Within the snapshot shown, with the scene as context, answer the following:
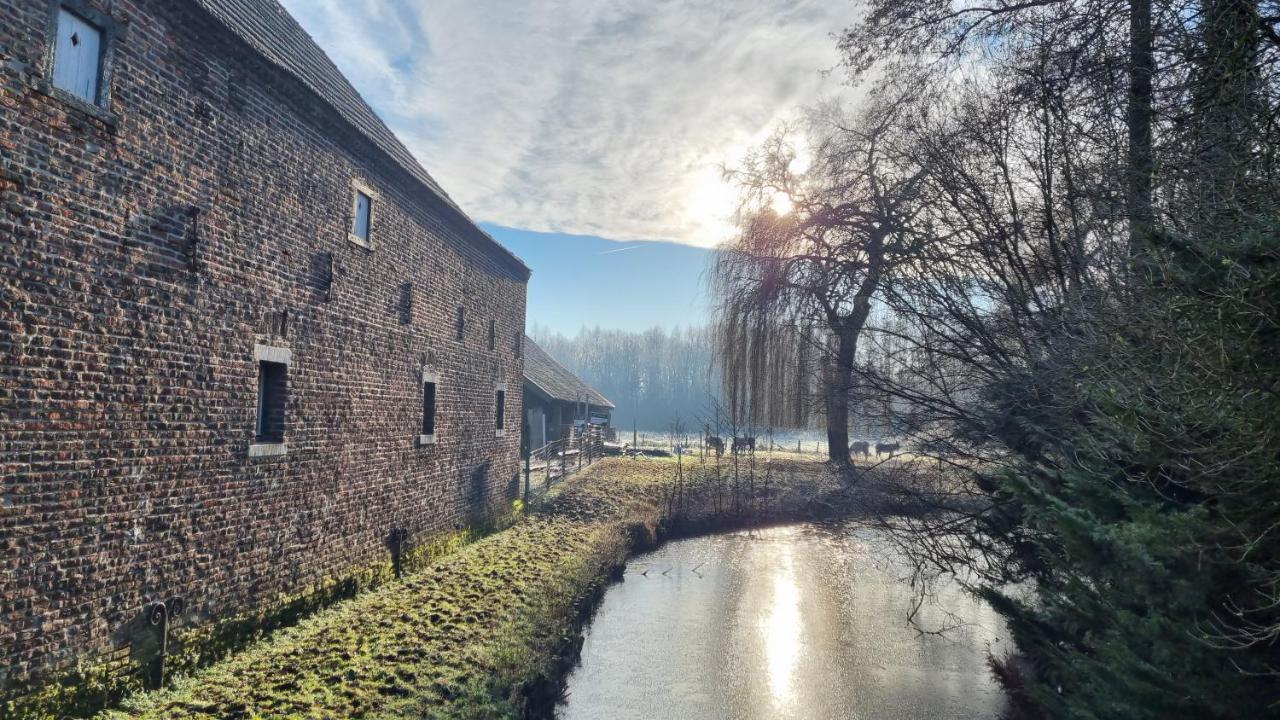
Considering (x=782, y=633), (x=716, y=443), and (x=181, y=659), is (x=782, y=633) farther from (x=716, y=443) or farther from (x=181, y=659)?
(x=716, y=443)

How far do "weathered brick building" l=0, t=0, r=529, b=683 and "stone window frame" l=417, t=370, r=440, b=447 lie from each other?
684 mm

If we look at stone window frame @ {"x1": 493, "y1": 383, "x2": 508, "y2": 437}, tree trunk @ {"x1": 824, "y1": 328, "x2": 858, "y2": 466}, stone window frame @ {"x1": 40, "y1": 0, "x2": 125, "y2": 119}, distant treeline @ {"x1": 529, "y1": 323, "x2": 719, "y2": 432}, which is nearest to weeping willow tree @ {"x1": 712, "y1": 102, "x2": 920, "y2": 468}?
tree trunk @ {"x1": 824, "y1": 328, "x2": 858, "y2": 466}

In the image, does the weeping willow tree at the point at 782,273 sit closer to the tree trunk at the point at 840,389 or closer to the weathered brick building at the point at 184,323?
the tree trunk at the point at 840,389

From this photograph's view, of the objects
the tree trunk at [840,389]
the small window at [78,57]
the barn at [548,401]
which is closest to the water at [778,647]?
the tree trunk at [840,389]

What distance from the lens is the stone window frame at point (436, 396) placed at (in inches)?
441

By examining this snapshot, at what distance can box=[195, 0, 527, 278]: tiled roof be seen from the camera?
7.18 meters

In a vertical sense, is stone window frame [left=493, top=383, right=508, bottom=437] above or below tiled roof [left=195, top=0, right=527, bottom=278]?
below

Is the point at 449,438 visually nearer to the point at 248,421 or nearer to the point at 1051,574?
the point at 248,421

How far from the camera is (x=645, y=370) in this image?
324 ft

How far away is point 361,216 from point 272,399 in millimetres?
3334

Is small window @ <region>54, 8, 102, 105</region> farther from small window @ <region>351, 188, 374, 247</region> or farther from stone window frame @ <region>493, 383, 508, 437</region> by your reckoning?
stone window frame @ <region>493, 383, 508, 437</region>

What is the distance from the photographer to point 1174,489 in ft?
12.6

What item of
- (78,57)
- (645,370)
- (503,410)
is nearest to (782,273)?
(503,410)

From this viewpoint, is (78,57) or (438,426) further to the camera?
(438,426)
